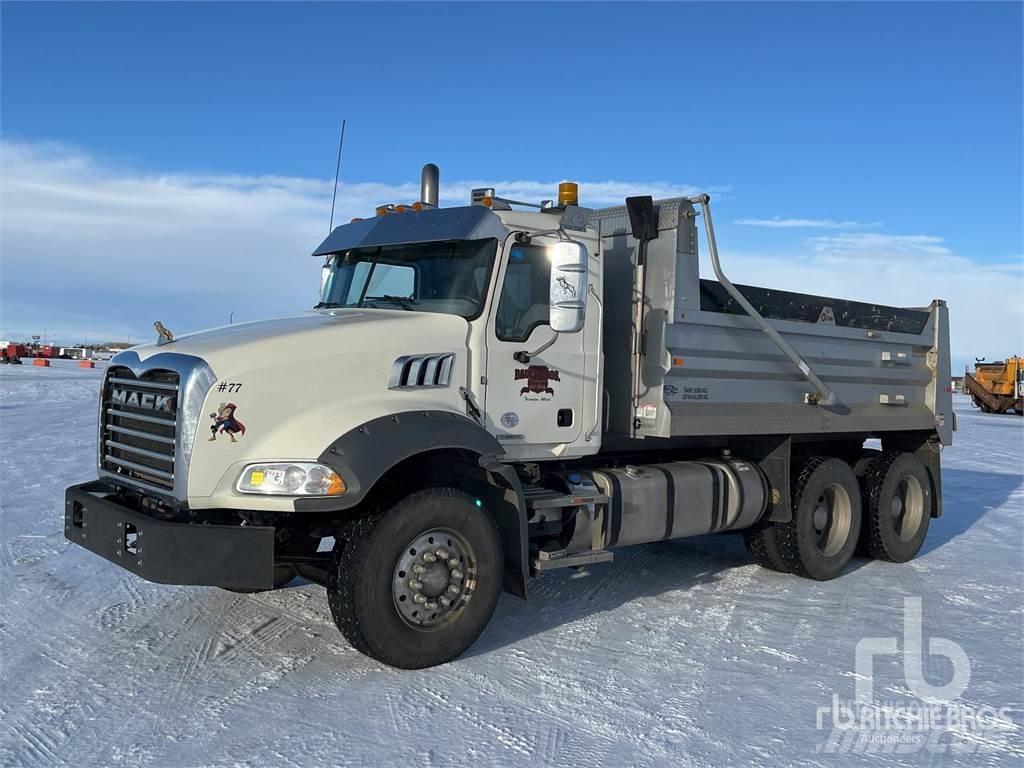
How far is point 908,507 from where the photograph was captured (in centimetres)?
876

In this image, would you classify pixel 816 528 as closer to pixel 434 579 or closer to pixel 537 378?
pixel 537 378

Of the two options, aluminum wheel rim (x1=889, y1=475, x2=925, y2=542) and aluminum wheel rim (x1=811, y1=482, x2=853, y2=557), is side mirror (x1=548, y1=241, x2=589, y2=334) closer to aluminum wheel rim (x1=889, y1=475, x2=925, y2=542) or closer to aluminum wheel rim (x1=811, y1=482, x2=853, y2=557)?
aluminum wheel rim (x1=811, y1=482, x2=853, y2=557)

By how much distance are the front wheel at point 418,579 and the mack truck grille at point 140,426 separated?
108 centimetres

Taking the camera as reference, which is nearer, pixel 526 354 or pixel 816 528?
pixel 526 354

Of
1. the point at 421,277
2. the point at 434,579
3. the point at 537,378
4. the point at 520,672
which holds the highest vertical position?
the point at 421,277

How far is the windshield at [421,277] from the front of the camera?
213 inches

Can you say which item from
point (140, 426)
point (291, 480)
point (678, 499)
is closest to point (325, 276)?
point (140, 426)

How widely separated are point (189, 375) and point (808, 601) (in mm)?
4919

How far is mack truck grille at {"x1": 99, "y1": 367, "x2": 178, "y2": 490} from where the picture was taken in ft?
15.2

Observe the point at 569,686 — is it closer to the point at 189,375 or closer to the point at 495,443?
the point at 495,443

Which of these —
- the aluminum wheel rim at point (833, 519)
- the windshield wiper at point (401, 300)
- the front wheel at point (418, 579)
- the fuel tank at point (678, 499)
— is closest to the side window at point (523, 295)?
the windshield wiper at point (401, 300)

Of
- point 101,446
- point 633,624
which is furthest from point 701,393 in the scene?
point 101,446

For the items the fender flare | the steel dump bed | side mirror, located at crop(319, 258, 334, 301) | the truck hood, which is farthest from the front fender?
side mirror, located at crop(319, 258, 334, 301)

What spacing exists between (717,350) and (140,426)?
13.4 ft
